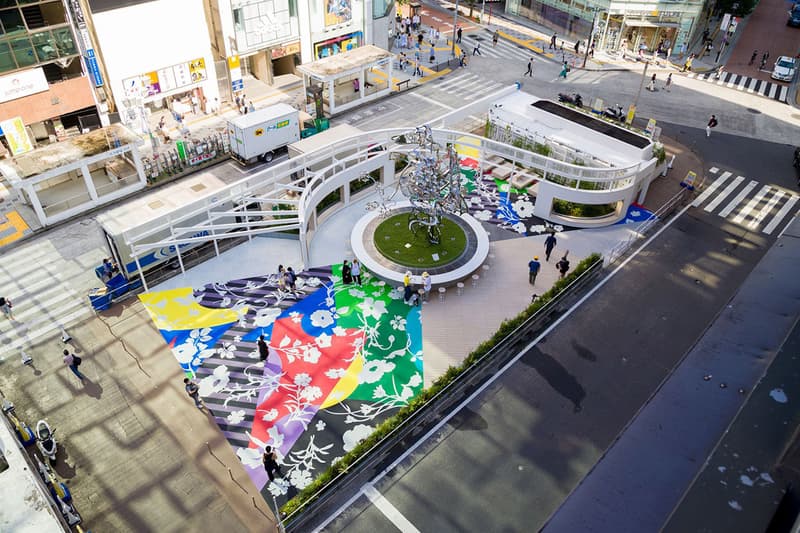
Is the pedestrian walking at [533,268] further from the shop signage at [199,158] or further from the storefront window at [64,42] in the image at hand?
the storefront window at [64,42]

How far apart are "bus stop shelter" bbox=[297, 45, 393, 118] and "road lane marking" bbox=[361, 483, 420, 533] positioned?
3231 centimetres

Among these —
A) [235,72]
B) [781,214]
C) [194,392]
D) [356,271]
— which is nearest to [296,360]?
[194,392]

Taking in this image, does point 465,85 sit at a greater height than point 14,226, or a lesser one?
greater

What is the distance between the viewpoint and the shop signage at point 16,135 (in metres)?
37.6

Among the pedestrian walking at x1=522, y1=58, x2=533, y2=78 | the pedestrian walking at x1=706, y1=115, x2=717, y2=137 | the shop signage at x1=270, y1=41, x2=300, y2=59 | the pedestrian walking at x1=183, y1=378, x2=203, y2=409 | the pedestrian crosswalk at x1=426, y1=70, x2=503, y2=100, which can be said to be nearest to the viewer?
the pedestrian walking at x1=183, y1=378, x2=203, y2=409

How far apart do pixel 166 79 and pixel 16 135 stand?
10.7 metres

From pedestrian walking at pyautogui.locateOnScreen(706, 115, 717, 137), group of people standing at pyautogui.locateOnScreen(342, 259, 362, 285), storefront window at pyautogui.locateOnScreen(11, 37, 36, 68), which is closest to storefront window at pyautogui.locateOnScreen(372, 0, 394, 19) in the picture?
storefront window at pyautogui.locateOnScreen(11, 37, 36, 68)

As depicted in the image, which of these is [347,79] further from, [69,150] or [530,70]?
[69,150]

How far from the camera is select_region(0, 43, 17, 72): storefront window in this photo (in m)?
35.9

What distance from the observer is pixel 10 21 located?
1400 inches

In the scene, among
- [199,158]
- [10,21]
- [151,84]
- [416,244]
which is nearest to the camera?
[416,244]

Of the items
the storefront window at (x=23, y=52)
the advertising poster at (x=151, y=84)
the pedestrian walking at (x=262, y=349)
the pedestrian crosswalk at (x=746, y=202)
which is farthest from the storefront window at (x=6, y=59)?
the pedestrian crosswalk at (x=746, y=202)

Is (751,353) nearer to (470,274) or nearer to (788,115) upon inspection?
(470,274)

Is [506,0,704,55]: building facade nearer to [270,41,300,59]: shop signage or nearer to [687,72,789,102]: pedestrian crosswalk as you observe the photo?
[687,72,789,102]: pedestrian crosswalk
